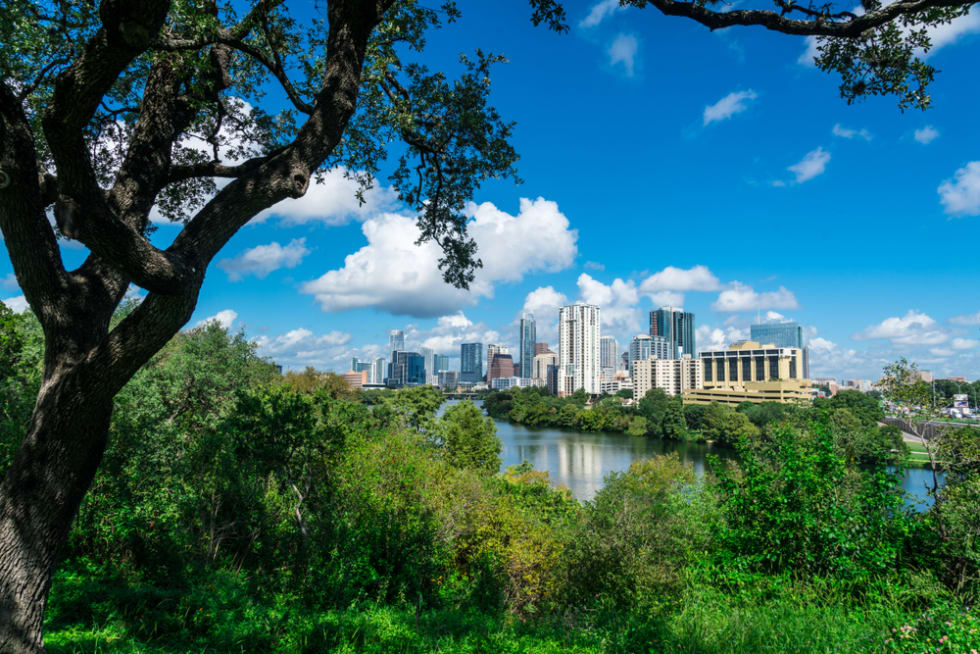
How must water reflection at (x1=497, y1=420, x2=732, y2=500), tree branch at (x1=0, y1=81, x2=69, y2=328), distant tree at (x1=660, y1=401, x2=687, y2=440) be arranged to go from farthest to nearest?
1. distant tree at (x1=660, y1=401, x2=687, y2=440)
2. water reflection at (x1=497, y1=420, x2=732, y2=500)
3. tree branch at (x1=0, y1=81, x2=69, y2=328)

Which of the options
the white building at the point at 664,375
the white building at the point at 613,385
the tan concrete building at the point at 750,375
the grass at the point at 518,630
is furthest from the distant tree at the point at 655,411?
the white building at the point at 613,385

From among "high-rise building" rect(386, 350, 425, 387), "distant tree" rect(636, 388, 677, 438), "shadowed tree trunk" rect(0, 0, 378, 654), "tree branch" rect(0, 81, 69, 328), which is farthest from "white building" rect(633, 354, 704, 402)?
"tree branch" rect(0, 81, 69, 328)

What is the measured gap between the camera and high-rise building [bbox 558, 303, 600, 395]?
140 meters

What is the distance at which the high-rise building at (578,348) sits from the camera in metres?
140

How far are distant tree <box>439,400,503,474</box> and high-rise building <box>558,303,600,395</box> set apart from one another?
375 feet

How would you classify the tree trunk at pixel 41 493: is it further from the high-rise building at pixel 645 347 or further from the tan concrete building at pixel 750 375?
the high-rise building at pixel 645 347

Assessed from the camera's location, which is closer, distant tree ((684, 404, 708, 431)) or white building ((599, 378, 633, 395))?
distant tree ((684, 404, 708, 431))

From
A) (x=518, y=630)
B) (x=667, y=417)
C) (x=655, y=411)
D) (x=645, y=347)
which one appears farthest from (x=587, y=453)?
(x=645, y=347)

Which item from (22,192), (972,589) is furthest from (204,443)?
(972,589)

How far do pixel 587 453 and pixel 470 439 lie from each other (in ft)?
71.6

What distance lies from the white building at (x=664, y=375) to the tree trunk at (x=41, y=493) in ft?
376

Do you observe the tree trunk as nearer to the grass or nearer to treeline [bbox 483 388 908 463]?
the grass

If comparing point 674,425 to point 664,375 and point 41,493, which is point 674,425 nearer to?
point 41,493

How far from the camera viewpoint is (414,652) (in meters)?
3.18
